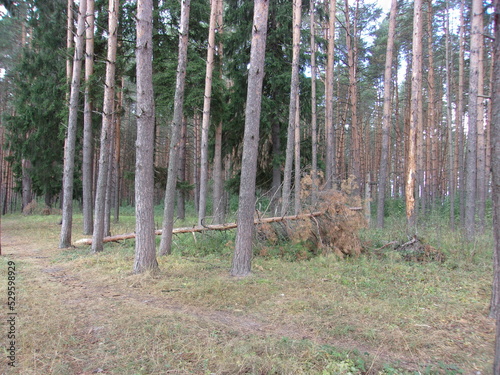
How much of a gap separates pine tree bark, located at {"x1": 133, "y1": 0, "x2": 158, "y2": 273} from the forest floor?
0.68 meters

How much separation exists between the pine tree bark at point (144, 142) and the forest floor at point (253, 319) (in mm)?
676

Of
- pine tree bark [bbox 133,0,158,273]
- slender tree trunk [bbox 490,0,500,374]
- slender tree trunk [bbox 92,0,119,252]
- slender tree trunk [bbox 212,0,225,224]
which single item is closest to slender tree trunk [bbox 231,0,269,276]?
pine tree bark [bbox 133,0,158,273]

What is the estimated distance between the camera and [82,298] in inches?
222

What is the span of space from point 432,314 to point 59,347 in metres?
5.10

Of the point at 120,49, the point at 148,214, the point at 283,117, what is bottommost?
the point at 148,214

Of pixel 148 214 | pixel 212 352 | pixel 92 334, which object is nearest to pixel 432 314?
pixel 212 352

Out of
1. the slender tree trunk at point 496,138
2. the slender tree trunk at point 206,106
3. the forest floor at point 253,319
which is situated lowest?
the forest floor at point 253,319

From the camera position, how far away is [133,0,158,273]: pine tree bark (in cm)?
699

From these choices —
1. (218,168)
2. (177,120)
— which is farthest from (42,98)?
(177,120)

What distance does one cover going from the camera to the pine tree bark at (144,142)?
699cm

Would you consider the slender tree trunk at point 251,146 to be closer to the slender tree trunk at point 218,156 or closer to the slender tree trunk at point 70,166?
the slender tree trunk at point 70,166

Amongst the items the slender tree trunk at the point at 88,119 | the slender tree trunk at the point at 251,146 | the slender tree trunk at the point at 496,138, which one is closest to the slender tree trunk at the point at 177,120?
the slender tree trunk at the point at 251,146

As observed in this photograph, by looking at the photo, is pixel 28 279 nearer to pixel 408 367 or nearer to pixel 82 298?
pixel 82 298

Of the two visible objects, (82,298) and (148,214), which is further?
(148,214)
